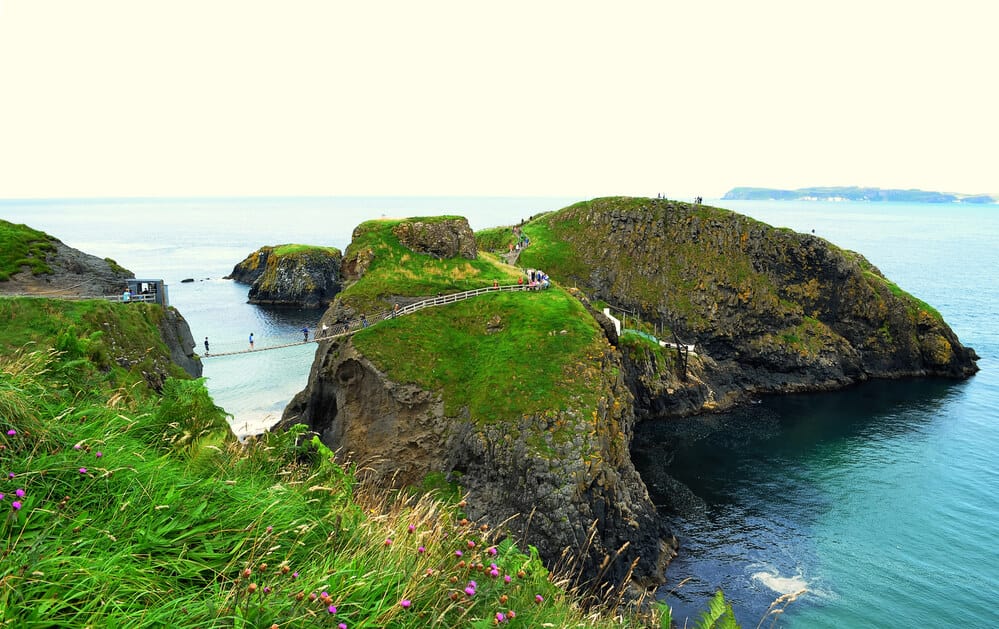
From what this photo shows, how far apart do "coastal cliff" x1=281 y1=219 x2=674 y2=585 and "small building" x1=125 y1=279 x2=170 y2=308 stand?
13754mm

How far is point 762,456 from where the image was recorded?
54625 mm

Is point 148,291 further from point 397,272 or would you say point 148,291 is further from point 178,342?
point 397,272

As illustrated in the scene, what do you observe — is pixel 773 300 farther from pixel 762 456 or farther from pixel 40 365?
pixel 40 365

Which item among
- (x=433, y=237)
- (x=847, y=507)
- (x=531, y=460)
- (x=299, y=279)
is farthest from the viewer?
(x=299, y=279)

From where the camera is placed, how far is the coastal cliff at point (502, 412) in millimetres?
33156

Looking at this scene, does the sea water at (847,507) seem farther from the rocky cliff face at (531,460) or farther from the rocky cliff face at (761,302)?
the rocky cliff face at (761,302)

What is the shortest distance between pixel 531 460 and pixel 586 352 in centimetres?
1095

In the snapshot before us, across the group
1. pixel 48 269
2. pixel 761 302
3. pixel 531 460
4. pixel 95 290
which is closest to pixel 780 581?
pixel 531 460

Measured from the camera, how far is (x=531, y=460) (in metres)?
33.6

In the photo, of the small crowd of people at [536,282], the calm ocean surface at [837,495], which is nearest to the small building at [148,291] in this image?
the calm ocean surface at [837,495]

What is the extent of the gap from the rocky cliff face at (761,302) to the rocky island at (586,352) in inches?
9.2

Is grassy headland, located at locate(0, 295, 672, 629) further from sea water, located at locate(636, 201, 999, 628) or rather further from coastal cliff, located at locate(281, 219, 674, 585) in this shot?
coastal cliff, located at locate(281, 219, 674, 585)

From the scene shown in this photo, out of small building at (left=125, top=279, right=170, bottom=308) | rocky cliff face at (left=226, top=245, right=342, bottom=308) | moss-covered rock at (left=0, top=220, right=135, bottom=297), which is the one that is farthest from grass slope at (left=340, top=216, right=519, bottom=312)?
rocky cliff face at (left=226, top=245, right=342, bottom=308)

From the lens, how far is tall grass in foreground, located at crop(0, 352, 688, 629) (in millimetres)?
5320
